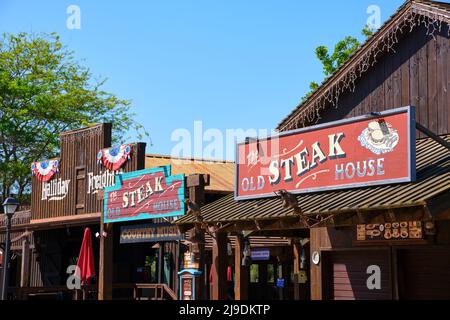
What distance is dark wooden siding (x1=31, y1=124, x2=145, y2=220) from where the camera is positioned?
2823 centimetres

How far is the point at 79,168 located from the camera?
29.0 meters

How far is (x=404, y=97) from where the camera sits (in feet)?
55.5

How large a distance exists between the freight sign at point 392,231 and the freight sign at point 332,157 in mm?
1347

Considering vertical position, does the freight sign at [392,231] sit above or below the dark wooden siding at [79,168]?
below

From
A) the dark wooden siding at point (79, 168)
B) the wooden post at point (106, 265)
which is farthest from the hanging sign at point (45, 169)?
the wooden post at point (106, 265)

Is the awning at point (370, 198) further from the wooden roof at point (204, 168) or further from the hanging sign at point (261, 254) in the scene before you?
the wooden roof at point (204, 168)

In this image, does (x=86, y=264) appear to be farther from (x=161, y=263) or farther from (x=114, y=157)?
(x=114, y=157)

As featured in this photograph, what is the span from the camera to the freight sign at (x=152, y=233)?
69.5 feet

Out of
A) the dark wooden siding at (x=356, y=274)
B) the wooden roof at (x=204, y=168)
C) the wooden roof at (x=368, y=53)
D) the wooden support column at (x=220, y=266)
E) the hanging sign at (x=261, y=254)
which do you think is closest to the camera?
the dark wooden siding at (x=356, y=274)

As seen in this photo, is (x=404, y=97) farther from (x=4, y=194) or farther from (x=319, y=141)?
(x=4, y=194)

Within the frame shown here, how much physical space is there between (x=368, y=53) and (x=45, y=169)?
56.8 feet

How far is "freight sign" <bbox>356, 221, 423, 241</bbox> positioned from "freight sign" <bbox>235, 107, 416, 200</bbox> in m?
1.35
